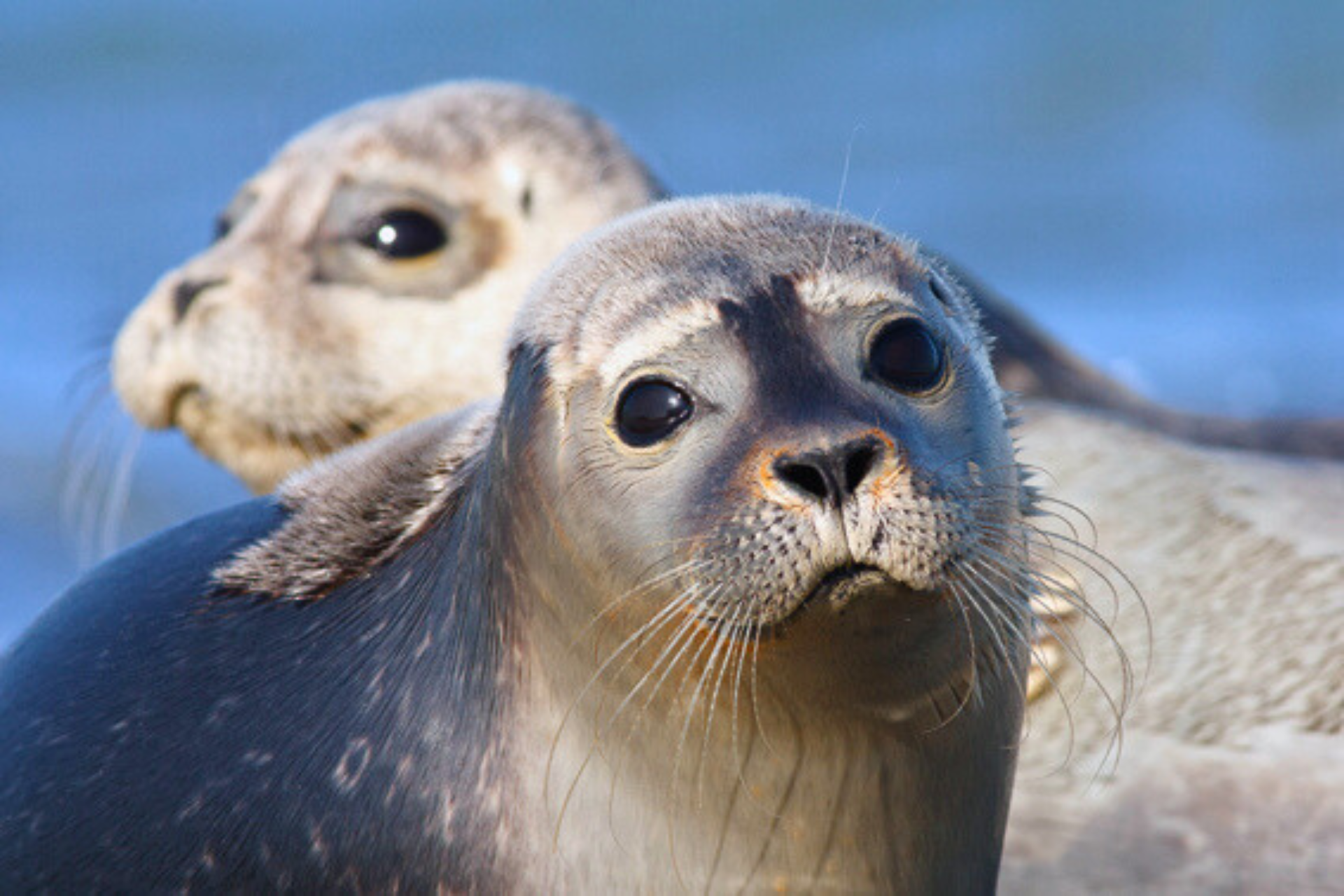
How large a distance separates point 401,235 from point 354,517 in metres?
1.77

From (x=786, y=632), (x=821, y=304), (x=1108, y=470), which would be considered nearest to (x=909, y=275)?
(x=821, y=304)

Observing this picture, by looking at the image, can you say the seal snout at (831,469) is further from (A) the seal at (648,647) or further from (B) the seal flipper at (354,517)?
(B) the seal flipper at (354,517)

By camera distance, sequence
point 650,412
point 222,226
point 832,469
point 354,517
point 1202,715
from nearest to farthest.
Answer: point 832,469
point 650,412
point 354,517
point 1202,715
point 222,226

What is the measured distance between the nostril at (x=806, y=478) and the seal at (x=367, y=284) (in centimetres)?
227

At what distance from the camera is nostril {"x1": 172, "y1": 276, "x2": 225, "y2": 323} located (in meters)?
4.82

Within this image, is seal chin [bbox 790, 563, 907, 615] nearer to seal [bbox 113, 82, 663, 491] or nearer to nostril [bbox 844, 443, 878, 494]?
nostril [bbox 844, 443, 878, 494]

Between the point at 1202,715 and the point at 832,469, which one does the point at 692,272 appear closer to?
the point at 832,469

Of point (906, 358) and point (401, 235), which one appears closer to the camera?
point (906, 358)

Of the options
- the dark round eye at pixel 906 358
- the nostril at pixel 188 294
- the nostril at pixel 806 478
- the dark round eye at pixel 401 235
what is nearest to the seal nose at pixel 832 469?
the nostril at pixel 806 478

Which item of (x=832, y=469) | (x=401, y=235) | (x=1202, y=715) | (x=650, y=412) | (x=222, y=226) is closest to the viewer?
(x=832, y=469)

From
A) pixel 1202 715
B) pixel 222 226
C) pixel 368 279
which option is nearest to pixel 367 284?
pixel 368 279

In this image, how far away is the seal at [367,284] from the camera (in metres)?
4.72

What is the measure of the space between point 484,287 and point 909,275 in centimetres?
211

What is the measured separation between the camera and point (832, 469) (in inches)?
93.7
